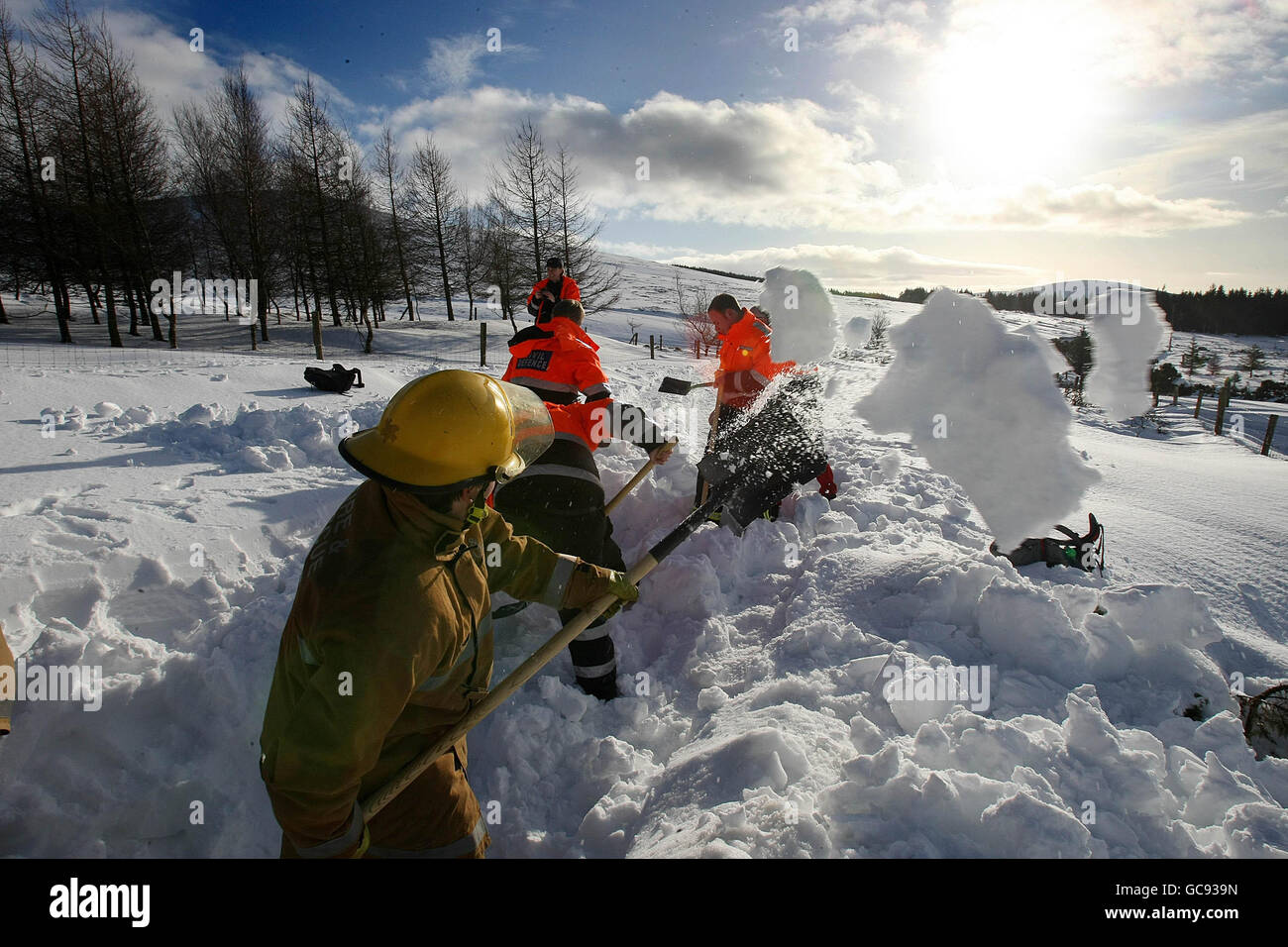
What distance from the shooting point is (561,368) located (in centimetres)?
384

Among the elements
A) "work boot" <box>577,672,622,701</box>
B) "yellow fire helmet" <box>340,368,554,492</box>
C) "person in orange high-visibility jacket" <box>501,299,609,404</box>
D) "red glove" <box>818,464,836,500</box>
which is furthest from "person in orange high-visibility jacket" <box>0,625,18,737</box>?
"red glove" <box>818,464,836,500</box>

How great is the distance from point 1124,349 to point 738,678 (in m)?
2.20

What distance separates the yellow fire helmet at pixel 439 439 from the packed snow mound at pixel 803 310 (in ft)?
10.5

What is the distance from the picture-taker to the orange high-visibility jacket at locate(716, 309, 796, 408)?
511 cm

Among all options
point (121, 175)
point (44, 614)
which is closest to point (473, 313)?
point (121, 175)

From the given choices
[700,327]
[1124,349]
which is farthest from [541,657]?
[700,327]

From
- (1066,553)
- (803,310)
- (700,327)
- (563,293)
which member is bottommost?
(1066,553)

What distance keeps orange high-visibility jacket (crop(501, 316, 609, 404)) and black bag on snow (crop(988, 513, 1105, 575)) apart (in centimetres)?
294

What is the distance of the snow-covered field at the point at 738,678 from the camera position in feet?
6.40

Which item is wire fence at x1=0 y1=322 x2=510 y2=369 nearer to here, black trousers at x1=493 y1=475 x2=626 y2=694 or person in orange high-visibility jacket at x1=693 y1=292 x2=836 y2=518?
person in orange high-visibility jacket at x1=693 y1=292 x2=836 y2=518

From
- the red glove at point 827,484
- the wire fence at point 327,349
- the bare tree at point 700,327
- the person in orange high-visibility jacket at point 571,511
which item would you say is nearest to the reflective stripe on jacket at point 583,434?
the person in orange high-visibility jacket at point 571,511

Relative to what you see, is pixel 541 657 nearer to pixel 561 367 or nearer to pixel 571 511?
pixel 571 511
